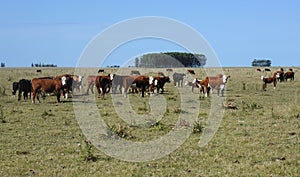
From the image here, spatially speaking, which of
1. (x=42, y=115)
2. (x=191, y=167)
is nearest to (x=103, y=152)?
(x=191, y=167)

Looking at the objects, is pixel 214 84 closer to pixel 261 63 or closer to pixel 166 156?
pixel 166 156

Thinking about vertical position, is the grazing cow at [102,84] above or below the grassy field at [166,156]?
above

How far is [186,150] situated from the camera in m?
10.7

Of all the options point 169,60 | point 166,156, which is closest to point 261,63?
point 169,60

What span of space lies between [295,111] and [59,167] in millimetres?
9963

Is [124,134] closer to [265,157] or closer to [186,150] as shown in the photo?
[186,150]

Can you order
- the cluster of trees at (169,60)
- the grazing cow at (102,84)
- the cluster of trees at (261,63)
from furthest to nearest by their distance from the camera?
the cluster of trees at (261,63)
the cluster of trees at (169,60)
the grazing cow at (102,84)

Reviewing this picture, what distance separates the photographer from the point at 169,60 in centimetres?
4594

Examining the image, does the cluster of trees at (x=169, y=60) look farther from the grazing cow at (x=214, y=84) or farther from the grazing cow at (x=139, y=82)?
the grazing cow at (x=214, y=84)

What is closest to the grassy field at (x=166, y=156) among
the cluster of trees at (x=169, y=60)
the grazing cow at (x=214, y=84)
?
the grazing cow at (x=214, y=84)

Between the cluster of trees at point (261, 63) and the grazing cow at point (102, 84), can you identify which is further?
the cluster of trees at point (261, 63)

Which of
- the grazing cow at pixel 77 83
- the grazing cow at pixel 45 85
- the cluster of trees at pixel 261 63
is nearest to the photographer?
the grazing cow at pixel 45 85

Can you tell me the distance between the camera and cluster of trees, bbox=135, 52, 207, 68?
34.2 metres

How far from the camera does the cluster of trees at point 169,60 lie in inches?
1348
